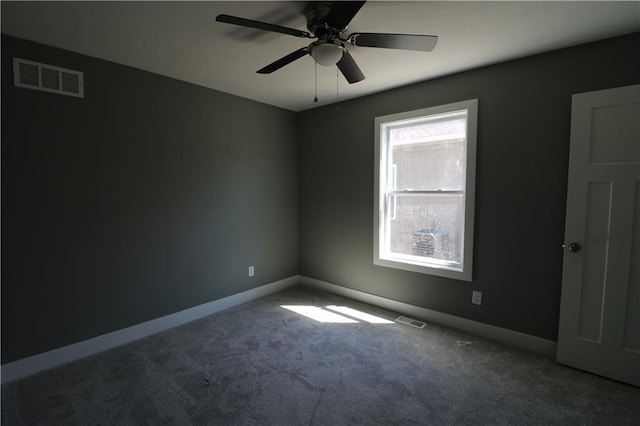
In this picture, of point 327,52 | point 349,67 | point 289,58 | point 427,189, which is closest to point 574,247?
point 427,189

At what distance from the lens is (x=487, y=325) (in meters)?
2.79

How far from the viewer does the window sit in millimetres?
2865

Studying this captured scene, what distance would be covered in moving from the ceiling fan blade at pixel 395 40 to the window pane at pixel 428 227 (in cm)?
162

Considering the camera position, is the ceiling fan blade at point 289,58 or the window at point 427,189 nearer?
the ceiling fan blade at point 289,58

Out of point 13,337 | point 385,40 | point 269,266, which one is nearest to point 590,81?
point 385,40

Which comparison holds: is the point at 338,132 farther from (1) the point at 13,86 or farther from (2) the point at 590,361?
(2) the point at 590,361

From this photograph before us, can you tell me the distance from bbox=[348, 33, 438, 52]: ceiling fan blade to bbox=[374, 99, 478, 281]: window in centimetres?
125

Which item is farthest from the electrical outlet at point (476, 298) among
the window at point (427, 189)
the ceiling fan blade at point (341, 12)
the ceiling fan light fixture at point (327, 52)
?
Answer: the ceiling fan blade at point (341, 12)

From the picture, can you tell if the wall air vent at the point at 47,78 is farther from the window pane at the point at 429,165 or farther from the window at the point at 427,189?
the window pane at the point at 429,165

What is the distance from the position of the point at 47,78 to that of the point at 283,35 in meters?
1.87

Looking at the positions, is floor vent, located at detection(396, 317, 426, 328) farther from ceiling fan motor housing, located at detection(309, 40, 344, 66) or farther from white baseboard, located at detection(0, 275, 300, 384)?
ceiling fan motor housing, located at detection(309, 40, 344, 66)

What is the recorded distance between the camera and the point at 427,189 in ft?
10.5

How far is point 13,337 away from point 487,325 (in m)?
3.91

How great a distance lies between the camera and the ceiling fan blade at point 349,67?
2.02 metres
